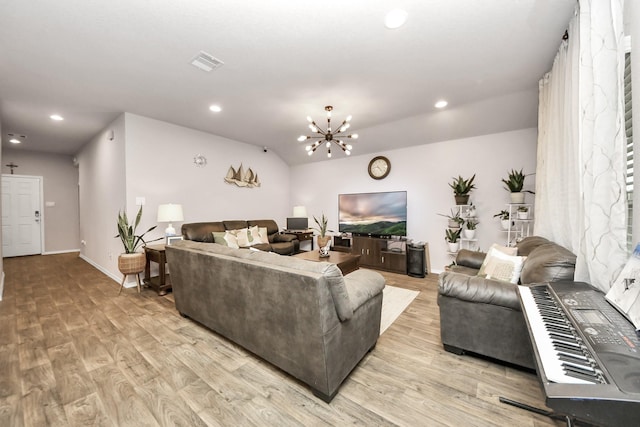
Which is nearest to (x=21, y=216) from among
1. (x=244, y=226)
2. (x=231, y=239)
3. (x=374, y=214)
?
(x=244, y=226)

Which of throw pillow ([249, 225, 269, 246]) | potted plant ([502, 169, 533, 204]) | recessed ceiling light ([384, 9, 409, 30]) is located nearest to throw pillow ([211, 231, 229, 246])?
throw pillow ([249, 225, 269, 246])

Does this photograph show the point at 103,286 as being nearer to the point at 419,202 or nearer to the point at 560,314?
the point at 560,314

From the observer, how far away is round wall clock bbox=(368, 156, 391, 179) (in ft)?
16.9

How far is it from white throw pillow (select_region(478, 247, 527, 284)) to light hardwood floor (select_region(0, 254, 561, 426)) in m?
0.71

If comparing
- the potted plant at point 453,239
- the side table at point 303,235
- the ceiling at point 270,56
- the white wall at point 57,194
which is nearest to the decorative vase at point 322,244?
the side table at point 303,235

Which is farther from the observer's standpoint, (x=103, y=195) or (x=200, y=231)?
(x=103, y=195)

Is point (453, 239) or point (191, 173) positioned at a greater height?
point (191, 173)

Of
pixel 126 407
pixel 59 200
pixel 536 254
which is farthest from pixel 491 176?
pixel 59 200

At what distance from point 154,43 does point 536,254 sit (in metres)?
3.75

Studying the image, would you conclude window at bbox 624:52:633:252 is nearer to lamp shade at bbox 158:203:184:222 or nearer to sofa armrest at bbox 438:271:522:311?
sofa armrest at bbox 438:271:522:311

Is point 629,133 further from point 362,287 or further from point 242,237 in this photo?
point 242,237

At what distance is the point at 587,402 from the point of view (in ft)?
2.13

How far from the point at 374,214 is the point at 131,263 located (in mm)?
4239

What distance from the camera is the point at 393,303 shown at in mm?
3148
